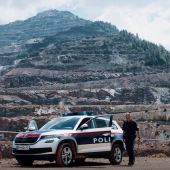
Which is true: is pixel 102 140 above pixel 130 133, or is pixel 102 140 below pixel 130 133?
below

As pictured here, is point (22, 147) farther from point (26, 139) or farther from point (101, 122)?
point (101, 122)

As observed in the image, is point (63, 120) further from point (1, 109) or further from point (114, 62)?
point (114, 62)

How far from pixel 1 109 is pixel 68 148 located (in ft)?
290

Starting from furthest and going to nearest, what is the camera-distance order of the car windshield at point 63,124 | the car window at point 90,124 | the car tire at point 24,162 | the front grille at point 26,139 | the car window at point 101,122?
the car window at point 101,122, the car window at point 90,124, the car windshield at point 63,124, the car tire at point 24,162, the front grille at point 26,139

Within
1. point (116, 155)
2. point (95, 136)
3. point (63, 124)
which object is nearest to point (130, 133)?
point (116, 155)

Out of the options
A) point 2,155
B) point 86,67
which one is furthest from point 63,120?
point 86,67

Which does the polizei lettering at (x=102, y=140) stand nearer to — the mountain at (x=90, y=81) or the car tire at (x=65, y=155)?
the car tire at (x=65, y=155)

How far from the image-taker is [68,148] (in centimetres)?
1684

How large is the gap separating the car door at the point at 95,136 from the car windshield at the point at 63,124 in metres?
0.34

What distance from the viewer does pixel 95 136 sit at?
17875 mm

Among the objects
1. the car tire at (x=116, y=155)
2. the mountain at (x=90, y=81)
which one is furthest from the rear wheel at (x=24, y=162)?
the mountain at (x=90, y=81)

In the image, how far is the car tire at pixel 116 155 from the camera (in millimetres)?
18453

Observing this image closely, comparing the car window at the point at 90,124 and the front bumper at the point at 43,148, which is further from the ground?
the car window at the point at 90,124

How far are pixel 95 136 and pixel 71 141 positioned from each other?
120cm
